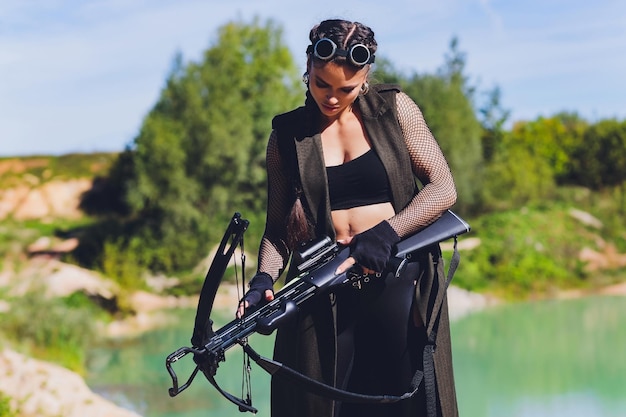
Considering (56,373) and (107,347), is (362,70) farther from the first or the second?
(107,347)

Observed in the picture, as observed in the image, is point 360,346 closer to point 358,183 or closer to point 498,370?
point 358,183

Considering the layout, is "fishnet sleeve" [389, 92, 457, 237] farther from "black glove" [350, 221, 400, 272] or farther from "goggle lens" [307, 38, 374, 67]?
"goggle lens" [307, 38, 374, 67]

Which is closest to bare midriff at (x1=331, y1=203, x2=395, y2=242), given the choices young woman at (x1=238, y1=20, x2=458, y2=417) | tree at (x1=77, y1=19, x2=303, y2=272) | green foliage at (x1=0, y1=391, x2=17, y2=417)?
young woman at (x1=238, y1=20, x2=458, y2=417)

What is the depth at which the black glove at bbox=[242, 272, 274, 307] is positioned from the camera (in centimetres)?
258

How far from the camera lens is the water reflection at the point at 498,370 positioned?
341 inches

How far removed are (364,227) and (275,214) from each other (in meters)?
0.28

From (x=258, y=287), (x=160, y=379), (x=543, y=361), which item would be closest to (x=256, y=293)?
(x=258, y=287)

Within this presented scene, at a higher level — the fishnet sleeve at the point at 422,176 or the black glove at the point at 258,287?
the fishnet sleeve at the point at 422,176

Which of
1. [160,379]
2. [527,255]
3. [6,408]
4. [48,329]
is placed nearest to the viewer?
[6,408]

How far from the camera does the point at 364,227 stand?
271 centimetres

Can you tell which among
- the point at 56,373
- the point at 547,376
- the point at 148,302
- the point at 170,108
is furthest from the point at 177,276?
the point at 56,373

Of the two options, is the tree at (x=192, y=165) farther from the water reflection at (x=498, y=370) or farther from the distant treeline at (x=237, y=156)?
the water reflection at (x=498, y=370)

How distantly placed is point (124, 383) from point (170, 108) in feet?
32.7

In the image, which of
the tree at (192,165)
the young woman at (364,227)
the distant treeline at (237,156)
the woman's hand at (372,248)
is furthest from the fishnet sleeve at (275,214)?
the tree at (192,165)
